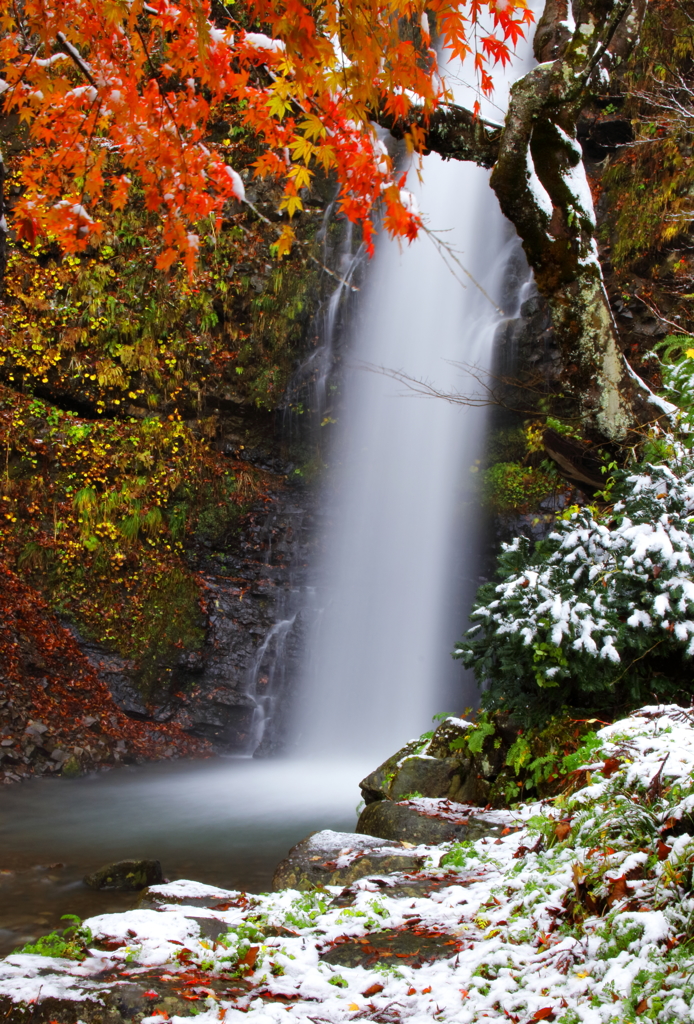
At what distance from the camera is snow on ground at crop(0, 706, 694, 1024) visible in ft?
6.85

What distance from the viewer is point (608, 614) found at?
4.90 metres

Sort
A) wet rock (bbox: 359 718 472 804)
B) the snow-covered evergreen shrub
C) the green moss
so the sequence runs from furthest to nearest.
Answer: the green moss → wet rock (bbox: 359 718 472 804) → the snow-covered evergreen shrub

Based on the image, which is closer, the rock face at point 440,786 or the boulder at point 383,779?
the rock face at point 440,786

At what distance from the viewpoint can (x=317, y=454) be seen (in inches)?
510

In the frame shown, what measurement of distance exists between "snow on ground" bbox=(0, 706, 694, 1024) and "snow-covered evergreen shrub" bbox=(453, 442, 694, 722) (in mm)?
1371

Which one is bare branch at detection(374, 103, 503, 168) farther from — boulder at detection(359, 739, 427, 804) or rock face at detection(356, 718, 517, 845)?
boulder at detection(359, 739, 427, 804)

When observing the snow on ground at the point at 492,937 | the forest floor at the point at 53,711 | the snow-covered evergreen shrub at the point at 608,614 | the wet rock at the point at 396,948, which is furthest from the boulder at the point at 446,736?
the forest floor at the point at 53,711

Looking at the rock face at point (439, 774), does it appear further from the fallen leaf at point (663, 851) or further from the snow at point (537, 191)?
the snow at point (537, 191)

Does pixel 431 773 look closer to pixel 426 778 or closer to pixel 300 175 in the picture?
pixel 426 778

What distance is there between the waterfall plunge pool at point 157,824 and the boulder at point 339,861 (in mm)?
1431

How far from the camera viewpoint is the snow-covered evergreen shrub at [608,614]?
4.81 meters

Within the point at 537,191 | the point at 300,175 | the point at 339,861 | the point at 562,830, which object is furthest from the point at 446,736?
the point at 300,175

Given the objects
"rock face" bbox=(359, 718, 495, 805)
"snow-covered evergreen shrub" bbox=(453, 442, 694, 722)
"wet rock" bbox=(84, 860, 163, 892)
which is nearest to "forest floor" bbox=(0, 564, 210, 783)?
"wet rock" bbox=(84, 860, 163, 892)

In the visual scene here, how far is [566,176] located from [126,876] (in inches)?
237
